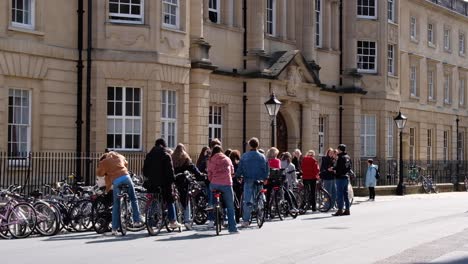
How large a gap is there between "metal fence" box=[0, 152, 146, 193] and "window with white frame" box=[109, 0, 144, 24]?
4475mm

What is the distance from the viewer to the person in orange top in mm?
19344

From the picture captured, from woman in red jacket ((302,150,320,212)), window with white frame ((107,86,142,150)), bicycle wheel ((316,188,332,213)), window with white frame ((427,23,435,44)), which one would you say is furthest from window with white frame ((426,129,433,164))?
window with white frame ((107,86,142,150))

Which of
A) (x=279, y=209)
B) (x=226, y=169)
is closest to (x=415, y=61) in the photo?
(x=279, y=209)

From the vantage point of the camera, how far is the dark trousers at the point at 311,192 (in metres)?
27.5

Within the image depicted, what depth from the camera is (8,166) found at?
84.8ft

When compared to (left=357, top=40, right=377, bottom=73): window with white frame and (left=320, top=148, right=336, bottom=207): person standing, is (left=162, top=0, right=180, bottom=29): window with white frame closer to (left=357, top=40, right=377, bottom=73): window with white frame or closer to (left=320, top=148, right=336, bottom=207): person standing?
(left=320, top=148, right=336, bottom=207): person standing

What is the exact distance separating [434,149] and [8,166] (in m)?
38.1

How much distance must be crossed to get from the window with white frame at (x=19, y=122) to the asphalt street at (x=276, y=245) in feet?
25.4

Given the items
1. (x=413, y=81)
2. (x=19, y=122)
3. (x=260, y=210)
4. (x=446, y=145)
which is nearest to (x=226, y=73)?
(x=19, y=122)

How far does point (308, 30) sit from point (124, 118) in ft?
45.3

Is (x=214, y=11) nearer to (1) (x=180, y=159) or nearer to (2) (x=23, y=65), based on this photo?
(2) (x=23, y=65)

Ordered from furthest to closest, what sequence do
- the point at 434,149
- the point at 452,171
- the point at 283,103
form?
the point at 434,149 → the point at 452,171 → the point at 283,103

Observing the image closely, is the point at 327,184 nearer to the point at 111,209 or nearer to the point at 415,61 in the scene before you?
the point at 111,209

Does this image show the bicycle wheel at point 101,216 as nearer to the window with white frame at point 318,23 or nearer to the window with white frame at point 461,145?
the window with white frame at point 318,23
